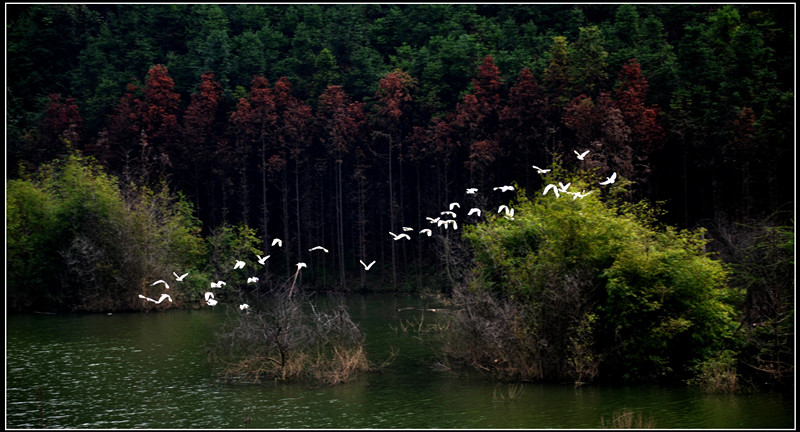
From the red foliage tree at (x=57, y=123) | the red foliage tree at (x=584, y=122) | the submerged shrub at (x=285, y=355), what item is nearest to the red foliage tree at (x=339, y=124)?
the red foliage tree at (x=584, y=122)

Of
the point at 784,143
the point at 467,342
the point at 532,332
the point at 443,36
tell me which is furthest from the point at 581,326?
the point at 443,36

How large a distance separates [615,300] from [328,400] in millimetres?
7662

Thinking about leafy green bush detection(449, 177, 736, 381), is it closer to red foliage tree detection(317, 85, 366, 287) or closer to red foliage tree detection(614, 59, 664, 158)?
red foliage tree detection(614, 59, 664, 158)

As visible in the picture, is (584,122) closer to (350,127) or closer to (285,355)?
(350,127)

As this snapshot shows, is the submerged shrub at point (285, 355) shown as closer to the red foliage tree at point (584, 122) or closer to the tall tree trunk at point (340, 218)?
the red foliage tree at point (584, 122)

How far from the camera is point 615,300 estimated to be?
842 inches

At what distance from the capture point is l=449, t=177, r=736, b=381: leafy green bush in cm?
2125

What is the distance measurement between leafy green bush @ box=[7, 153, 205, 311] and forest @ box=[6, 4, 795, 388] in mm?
115

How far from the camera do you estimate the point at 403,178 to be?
190 ft

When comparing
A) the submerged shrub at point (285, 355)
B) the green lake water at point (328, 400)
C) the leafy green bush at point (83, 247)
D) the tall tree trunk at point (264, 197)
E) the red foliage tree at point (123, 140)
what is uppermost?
the red foliage tree at point (123, 140)

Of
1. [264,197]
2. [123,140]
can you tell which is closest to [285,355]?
[264,197]

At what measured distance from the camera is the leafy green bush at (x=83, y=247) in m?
42.2

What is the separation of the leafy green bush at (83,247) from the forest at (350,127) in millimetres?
115

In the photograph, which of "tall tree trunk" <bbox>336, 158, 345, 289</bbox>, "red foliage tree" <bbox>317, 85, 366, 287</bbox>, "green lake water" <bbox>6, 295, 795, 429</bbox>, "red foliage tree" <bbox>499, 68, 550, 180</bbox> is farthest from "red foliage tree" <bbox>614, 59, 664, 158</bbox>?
"green lake water" <bbox>6, 295, 795, 429</bbox>
